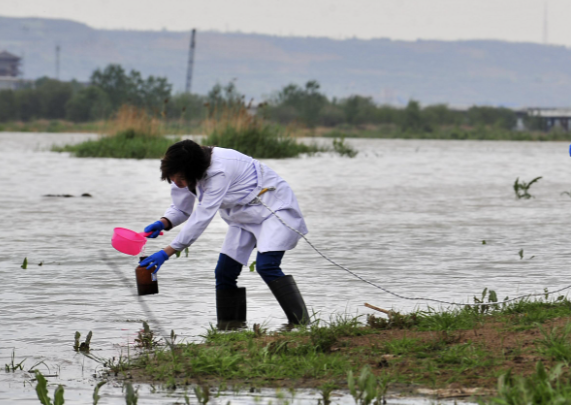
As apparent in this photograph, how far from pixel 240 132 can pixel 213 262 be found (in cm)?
1750

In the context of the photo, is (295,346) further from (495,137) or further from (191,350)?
(495,137)

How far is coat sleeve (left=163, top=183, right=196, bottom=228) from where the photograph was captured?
646 cm

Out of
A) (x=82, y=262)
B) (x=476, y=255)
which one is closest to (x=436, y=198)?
(x=476, y=255)

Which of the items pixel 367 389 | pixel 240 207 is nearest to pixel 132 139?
pixel 240 207

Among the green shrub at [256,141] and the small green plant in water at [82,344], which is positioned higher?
the green shrub at [256,141]

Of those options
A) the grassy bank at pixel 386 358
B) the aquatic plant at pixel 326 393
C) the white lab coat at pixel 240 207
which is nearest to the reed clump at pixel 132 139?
the white lab coat at pixel 240 207

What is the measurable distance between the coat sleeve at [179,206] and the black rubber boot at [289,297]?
29.9 inches

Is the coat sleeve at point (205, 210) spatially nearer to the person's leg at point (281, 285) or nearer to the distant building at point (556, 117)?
the person's leg at point (281, 285)

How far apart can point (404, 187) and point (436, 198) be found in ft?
10.2

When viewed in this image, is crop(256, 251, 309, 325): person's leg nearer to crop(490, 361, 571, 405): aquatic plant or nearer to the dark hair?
the dark hair

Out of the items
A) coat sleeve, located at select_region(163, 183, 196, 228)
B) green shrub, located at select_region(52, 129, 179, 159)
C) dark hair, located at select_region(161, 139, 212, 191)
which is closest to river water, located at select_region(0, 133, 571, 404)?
coat sleeve, located at select_region(163, 183, 196, 228)

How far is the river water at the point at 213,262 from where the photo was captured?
6230 millimetres

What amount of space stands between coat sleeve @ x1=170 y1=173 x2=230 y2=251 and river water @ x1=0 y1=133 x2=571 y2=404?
0.64 m

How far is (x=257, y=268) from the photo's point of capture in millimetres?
6375
